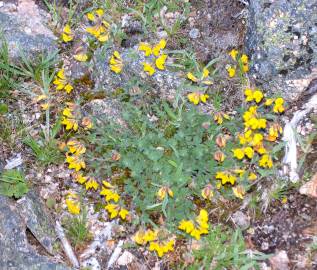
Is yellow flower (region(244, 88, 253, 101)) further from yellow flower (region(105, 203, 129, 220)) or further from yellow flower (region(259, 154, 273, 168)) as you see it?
yellow flower (region(105, 203, 129, 220))

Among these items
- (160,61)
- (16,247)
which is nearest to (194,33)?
(160,61)

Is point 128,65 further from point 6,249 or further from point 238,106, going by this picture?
point 6,249

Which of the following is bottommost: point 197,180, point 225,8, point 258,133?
point 197,180

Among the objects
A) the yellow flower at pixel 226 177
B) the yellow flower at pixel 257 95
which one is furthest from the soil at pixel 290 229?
the yellow flower at pixel 257 95

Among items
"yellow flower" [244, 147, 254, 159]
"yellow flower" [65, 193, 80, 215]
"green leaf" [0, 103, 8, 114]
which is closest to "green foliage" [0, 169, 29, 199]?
"yellow flower" [65, 193, 80, 215]

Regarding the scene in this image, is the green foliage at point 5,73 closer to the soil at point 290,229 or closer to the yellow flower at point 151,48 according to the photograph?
the yellow flower at point 151,48

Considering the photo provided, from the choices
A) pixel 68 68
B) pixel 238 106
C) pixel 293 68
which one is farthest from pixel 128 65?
pixel 293 68
